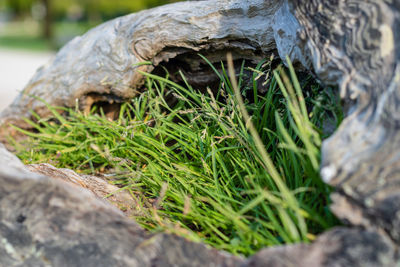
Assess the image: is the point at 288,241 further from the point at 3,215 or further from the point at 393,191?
the point at 3,215

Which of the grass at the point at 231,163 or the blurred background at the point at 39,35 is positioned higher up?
the grass at the point at 231,163

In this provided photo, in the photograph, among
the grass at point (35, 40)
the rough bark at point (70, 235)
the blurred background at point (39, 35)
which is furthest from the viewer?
the grass at point (35, 40)

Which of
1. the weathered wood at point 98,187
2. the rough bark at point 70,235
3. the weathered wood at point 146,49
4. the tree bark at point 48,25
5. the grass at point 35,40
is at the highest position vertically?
the weathered wood at point 146,49

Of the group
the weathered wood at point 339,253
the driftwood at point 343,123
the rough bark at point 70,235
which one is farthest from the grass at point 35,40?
the weathered wood at point 339,253

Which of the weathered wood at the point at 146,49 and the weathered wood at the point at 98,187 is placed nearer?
the weathered wood at the point at 98,187

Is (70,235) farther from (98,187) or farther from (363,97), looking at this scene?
(363,97)

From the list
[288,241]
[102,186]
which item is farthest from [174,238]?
[102,186]

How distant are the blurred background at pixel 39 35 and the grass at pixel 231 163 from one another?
1047 mm

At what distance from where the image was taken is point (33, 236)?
54.1 inches

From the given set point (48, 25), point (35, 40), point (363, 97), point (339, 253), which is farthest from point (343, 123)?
point (35, 40)

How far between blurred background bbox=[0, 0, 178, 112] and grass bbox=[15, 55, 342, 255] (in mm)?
1047

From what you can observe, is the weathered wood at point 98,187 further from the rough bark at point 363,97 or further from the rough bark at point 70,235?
the rough bark at point 363,97

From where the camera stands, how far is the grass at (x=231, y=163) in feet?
4.66

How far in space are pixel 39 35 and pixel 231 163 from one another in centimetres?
2526
